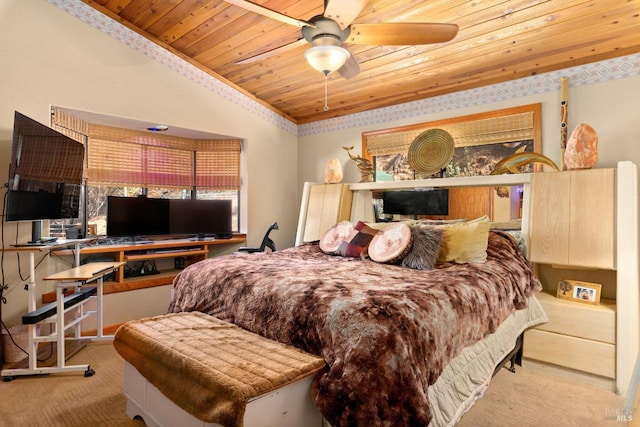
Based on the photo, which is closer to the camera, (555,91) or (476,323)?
(476,323)

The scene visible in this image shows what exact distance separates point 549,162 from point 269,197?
329 centimetres

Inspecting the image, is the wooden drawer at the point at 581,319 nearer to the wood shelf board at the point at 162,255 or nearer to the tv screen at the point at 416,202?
the tv screen at the point at 416,202

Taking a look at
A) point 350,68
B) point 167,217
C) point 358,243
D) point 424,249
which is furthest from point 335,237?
point 167,217

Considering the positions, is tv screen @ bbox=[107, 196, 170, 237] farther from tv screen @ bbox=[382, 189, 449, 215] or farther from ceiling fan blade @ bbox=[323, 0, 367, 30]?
ceiling fan blade @ bbox=[323, 0, 367, 30]

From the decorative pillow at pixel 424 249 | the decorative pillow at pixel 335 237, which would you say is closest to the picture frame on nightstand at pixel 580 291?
the decorative pillow at pixel 424 249

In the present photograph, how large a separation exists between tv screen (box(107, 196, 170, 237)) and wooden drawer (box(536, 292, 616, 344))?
12.6 ft

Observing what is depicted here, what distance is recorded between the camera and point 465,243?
270cm

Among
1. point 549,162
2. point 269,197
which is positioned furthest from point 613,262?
point 269,197

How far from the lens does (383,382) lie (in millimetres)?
1396

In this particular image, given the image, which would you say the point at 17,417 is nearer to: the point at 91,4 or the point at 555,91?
the point at 91,4

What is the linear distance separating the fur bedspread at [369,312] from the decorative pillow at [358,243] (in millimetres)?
298

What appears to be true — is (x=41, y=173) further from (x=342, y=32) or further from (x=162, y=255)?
(x=342, y=32)

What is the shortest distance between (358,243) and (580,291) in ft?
5.55

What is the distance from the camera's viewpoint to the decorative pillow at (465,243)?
2.65m
